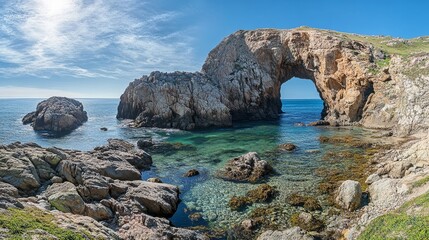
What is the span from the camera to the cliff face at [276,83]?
186ft

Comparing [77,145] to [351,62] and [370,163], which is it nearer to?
[370,163]

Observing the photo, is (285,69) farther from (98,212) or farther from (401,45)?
(98,212)

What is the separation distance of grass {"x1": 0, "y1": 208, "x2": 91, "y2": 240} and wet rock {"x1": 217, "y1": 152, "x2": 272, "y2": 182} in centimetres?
1832

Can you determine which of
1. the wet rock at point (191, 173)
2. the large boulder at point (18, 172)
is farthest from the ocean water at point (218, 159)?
the large boulder at point (18, 172)

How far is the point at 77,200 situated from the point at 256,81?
6950cm

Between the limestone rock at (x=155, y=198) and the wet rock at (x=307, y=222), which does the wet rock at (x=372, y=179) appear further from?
the limestone rock at (x=155, y=198)

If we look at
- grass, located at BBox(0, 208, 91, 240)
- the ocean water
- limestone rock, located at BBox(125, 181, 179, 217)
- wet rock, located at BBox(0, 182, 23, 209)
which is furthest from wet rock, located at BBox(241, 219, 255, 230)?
wet rock, located at BBox(0, 182, 23, 209)

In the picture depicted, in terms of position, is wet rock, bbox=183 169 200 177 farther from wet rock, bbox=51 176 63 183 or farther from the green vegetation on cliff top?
the green vegetation on cliff top

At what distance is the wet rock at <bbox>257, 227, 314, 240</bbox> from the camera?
16341mm

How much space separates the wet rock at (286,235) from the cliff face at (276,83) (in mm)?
38727

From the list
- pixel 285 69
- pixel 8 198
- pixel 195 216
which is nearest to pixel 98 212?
pixel 8 198

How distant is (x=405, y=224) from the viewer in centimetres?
1448

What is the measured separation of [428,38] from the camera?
236 feet

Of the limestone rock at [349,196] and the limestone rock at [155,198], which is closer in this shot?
the limestone rock at [349,196]
